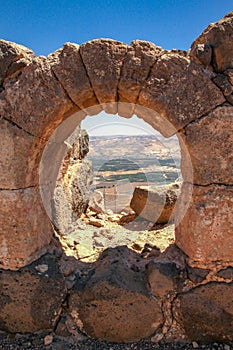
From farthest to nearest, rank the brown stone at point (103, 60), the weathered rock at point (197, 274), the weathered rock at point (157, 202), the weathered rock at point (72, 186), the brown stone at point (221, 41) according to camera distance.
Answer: the weathered rock at point (157, 202) < the weathered rock at point (72, 186) < the weathered rock at point (197, 274) < the brown stone at point (103, 60) < the brown stone at point (221, 41)

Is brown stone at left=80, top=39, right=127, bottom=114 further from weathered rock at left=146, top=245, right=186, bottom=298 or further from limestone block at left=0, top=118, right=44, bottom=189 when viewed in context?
weathered rock at left=146, top=245, right=186, bottom=298

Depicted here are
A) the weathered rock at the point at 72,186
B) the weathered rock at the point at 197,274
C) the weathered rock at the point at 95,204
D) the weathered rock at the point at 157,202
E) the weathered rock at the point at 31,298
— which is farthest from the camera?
the weathered rock at the point at 95,204

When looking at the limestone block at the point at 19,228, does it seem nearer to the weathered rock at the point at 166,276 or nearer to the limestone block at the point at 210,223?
the weathered rock at the point at 166,276

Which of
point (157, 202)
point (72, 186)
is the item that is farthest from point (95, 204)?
point (157, 202)

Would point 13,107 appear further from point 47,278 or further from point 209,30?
point 209,30

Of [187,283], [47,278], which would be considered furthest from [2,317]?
[187,283]

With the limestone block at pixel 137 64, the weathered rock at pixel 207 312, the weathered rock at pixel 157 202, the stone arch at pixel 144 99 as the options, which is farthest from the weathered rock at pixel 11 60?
the weathered rock at pixel 157 202

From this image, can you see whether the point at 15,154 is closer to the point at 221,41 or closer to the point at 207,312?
the point at 221,41

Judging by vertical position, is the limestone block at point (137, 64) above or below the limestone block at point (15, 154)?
above
